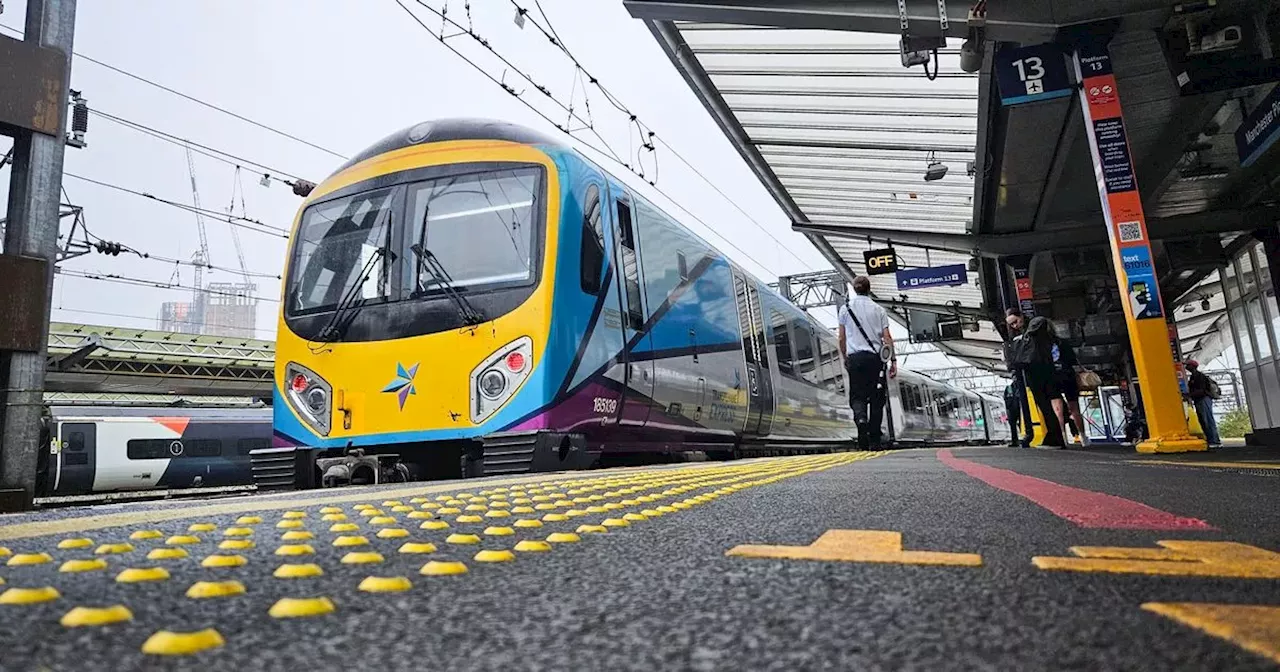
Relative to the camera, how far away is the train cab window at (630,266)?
5496mm

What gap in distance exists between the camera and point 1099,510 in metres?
1.67

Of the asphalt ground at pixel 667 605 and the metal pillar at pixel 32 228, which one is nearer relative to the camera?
the asphalt ground at pixel 667 605

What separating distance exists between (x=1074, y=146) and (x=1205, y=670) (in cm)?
1040

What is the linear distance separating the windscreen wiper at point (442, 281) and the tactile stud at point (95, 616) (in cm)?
377

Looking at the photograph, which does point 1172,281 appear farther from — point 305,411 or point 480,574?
point 480,574

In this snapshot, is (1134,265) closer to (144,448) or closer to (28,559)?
(28,559)

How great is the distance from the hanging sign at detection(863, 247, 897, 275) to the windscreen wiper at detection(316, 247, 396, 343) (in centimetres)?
1014

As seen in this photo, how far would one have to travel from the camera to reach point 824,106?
9.39 meters

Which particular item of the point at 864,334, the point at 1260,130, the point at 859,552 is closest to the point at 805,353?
the point at 864,334

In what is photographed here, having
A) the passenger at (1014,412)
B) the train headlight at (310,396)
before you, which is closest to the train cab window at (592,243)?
the train headlight at (310,396)

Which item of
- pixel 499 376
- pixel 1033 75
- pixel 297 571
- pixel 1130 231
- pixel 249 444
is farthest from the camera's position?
pixel 249 444

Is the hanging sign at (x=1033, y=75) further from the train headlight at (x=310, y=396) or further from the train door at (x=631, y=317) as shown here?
the train headlight at (x=310, y=396)

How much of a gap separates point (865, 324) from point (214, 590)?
663 centimetres

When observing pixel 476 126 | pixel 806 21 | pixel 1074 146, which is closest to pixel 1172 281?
pixel 1074 146
